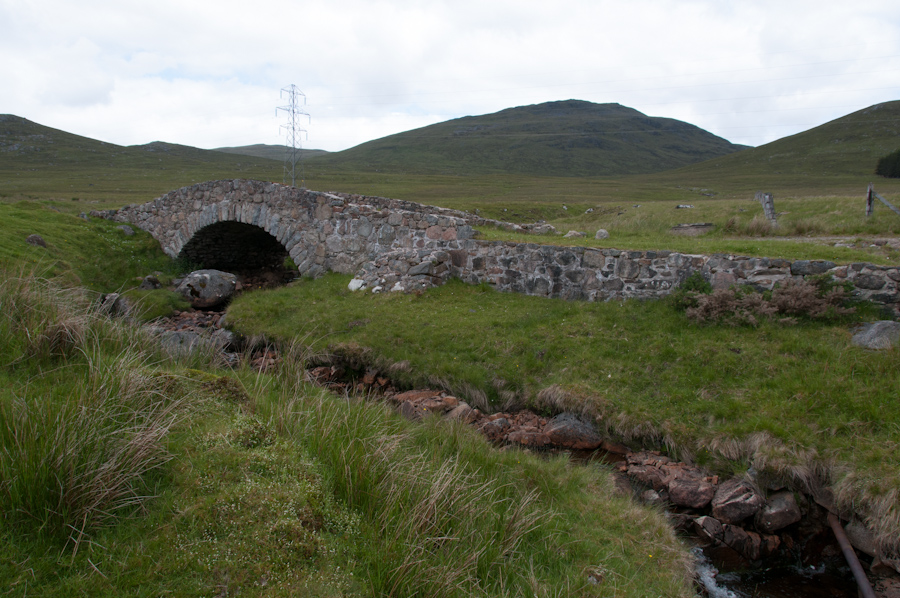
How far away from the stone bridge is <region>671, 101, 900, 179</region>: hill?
74186 millimetres

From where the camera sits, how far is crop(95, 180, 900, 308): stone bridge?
9797 millimetres

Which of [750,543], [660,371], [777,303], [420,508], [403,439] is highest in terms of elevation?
[777,303]

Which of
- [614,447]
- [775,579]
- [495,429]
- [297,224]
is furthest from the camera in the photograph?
[297,224]

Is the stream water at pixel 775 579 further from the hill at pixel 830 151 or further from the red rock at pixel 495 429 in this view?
the hill at pixel 830 151

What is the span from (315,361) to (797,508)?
8334mm

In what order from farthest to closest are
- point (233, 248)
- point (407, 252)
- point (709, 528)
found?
point (233, 248)
point (407, 252)
point (709, 528)

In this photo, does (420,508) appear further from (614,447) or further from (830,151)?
(830,151)

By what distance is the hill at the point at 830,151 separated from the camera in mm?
79562

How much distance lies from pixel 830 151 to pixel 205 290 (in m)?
108

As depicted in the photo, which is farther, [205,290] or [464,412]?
[205,290]

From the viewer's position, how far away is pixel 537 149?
147875 millimetres

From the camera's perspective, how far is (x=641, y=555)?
5.19 m

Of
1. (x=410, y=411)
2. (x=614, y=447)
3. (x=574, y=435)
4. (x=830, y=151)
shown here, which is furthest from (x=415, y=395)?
(x=830, y=151)

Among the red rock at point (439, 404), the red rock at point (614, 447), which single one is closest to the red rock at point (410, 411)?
the red rock at point (439, 404)
